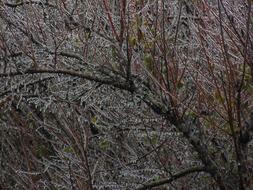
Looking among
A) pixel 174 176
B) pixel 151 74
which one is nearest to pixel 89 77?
pixel 151 74

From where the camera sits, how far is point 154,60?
3975 mm

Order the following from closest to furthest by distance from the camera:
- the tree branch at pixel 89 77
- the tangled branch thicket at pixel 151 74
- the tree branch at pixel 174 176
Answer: the tangled branch thicket at pixel 151 74 → the tree branch at pixel 89 77 → the tree branch at pixel 174 176

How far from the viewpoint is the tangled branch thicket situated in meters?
3.91

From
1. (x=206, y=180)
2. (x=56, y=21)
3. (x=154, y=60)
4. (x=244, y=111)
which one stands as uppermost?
(x=56, y=21)

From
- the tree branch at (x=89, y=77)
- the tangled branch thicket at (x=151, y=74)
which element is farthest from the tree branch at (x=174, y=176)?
the tree branch at (x=89, y=77)

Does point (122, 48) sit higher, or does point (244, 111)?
point (122, 48)

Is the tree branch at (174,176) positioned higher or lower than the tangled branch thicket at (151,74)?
lower

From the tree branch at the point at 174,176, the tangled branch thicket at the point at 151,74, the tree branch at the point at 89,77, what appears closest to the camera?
the tangled branch thicket at the point at 151,74

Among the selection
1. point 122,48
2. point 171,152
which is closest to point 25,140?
point 171,152

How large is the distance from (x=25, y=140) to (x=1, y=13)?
343 centimetres

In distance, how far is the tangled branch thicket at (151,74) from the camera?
154 inches

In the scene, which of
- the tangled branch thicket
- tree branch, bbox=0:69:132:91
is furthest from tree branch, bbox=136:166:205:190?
tree branch, bbox=0:69:132:91

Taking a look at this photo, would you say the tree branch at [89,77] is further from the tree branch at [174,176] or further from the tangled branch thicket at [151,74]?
the tree branch at [174,176]

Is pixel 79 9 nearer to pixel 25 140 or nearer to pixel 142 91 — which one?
pixel 142 91
